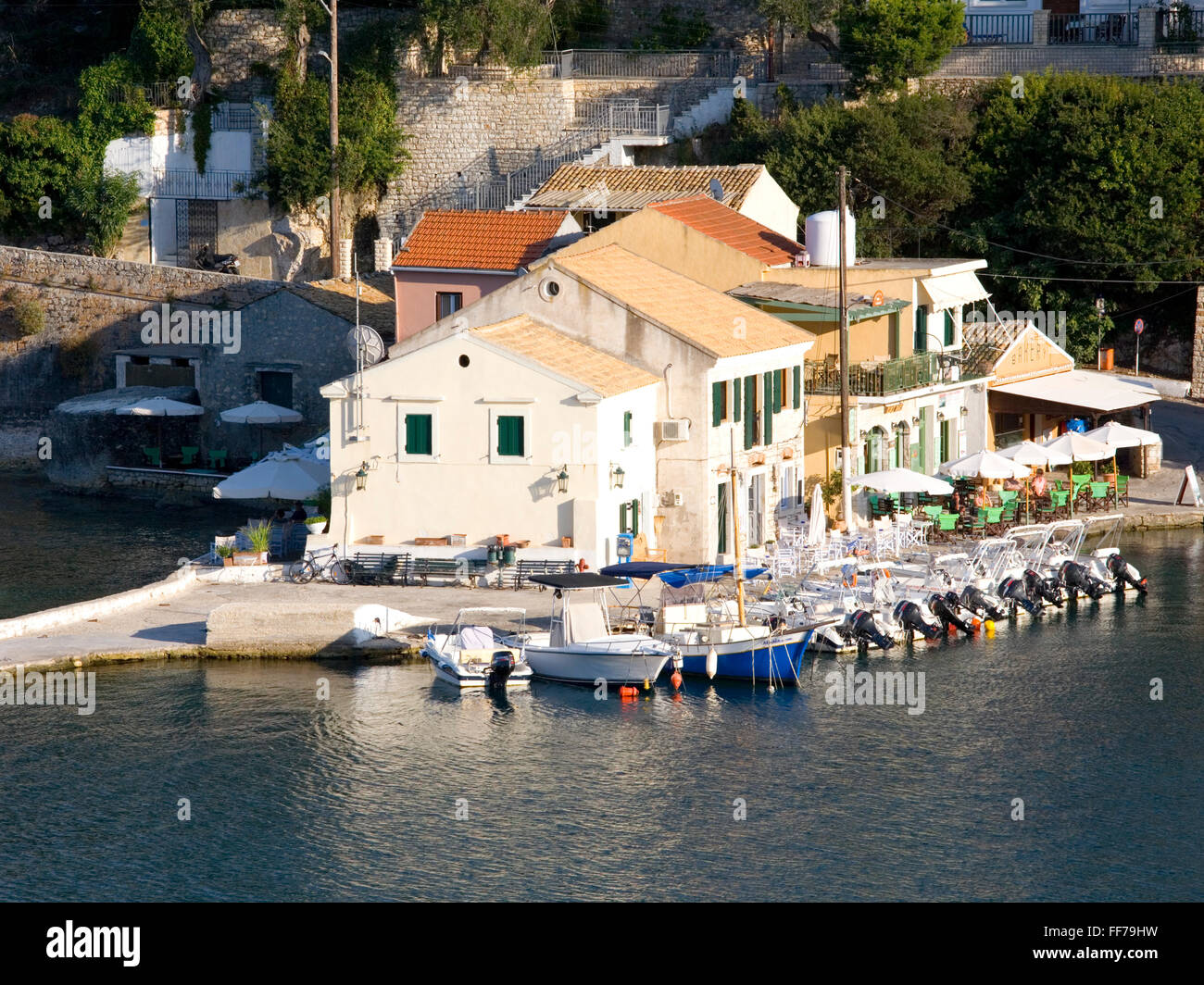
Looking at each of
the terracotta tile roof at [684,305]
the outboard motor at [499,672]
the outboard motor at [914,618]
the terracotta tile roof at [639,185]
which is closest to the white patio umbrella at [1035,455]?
the terracotta tile roof at [684,305]

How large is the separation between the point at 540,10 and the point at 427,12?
3.62 metres

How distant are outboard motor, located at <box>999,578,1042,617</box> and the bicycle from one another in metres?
12.5

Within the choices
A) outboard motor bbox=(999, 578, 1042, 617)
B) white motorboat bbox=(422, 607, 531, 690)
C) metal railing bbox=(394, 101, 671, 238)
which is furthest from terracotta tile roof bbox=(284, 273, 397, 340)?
outboard motor bbox=(999, 578, 1042, 617)

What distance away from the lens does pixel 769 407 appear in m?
42.8

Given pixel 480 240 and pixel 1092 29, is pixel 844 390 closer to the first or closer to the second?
pixel 480 240

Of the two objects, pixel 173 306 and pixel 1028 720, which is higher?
pixel 173 306

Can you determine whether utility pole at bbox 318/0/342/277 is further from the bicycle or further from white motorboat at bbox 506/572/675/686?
white motorboat at bbox 506/572/675/686

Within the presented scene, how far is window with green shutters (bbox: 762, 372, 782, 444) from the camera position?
140 ft

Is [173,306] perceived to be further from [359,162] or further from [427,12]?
[427,12]

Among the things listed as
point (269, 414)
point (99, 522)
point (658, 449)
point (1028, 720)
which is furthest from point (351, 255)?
point (1028, 720)

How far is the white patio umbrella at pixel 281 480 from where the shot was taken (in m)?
44.6

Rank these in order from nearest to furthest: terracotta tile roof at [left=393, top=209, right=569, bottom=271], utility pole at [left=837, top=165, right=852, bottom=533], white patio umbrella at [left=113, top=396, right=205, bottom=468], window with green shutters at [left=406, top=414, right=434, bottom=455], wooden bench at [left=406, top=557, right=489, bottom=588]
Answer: wooden bench at [left=406, top=557, right=489, bottom=588] → window with green shutters at [left=406, top=414, right=434, bottom=455] → utility pole at [left=837, top=165, right=852, bottom=533] → terracotta tile roof at [left=393, top=209, right=569, bottom=271] → white patio umbrella at [left=113, top=396, right=205, bottom=468]

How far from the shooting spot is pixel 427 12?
6475 centimetres

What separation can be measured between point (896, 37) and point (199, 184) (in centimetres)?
2295
